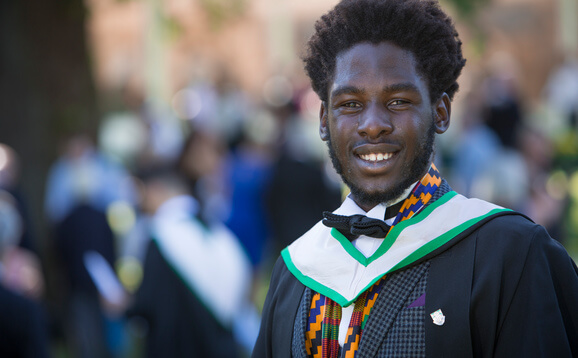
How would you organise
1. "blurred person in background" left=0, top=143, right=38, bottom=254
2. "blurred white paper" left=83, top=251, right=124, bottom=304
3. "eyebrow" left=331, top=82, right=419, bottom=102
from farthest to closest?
1. "blurred white paper" left=83, top=251, right=124, bottom=304
2. "blurred person in background" left=0, top=143, right=38, bottom=254
3. "eyebrow" left=331, top=82, right=419, bottom=102

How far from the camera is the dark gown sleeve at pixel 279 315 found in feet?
8.09

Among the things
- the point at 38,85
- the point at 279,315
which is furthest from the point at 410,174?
the point at 38,85

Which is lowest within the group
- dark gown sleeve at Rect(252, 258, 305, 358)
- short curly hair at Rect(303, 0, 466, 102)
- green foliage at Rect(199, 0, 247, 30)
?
dark gown sleeve at Rect(252, 258, 305, 358)

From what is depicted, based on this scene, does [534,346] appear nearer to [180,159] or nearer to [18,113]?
[180,159]

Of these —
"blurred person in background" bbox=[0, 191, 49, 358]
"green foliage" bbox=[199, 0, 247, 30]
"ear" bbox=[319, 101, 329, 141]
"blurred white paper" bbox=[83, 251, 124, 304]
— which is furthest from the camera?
"green foliage" bbox=[199, 0, 247, 30]

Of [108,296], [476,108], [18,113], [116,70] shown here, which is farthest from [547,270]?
[116,70]

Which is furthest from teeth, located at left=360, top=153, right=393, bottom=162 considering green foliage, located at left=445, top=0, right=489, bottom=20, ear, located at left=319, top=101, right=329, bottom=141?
green foliage, located at left=445, top=0, right=489, bottom=20

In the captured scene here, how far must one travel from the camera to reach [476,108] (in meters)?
10.4

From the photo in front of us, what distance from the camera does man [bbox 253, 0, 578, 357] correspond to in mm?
2098

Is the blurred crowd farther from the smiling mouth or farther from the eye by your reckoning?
the eye

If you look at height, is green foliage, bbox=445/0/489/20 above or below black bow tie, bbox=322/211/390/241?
above

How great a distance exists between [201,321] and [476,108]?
6.40 m

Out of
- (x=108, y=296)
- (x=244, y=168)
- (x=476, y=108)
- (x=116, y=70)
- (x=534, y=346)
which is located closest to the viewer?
(x=534, y=346)

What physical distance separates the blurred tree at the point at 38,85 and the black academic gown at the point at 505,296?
688 centimetres
